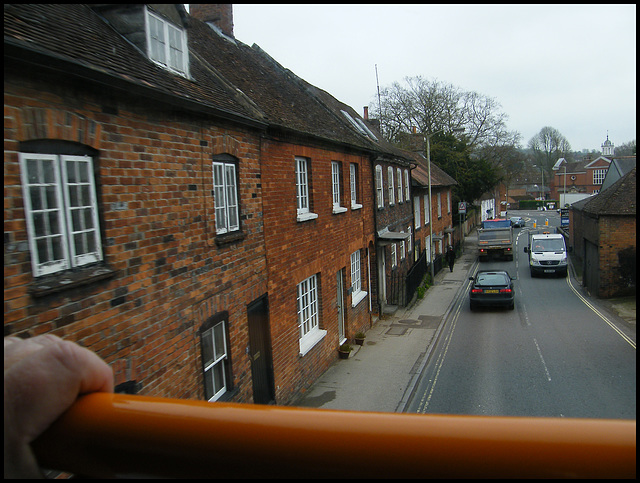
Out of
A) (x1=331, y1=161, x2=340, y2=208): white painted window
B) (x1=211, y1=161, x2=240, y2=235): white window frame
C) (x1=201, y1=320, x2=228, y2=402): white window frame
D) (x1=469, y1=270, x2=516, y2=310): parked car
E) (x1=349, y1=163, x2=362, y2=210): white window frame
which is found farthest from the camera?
(x1=469, y1=270, x2=516, y2=310): parked car

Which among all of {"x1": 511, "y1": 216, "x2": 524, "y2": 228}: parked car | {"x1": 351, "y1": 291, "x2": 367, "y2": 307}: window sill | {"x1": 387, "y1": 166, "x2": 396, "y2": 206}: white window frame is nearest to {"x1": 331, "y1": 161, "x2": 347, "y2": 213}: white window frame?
{"x1": 351, "y1": 291, "x2": 367, "y2": 307}: window sill

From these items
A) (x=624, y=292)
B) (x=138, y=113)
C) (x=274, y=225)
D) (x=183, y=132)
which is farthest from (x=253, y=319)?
(x=624, y=292)

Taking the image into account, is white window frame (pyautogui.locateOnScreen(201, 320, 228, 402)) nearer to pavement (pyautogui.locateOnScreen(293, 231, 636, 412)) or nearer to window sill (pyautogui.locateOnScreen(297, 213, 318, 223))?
pavement (pyautogui.locateOnScreen(293, 231, 636, 412))

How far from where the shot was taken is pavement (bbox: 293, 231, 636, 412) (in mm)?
10734

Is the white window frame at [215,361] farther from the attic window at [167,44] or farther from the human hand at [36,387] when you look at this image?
the human hand at [36,387]

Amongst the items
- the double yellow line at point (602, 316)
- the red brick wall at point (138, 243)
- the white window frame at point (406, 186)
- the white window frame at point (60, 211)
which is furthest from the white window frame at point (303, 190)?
the white window frame at point (406, 186)

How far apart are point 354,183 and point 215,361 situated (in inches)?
380

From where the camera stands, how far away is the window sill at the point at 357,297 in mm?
15102

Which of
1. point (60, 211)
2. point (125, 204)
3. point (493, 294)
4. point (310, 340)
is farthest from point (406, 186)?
point (60, 211)

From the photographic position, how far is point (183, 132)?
257 inches

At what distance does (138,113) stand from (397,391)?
853 centimetres

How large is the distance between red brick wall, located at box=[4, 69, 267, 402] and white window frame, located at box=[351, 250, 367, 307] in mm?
7734

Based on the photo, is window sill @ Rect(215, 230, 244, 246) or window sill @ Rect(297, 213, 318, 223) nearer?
window sill @ Rect(215, 230, 244, 246)

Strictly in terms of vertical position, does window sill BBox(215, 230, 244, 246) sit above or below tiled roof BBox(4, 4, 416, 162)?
below
